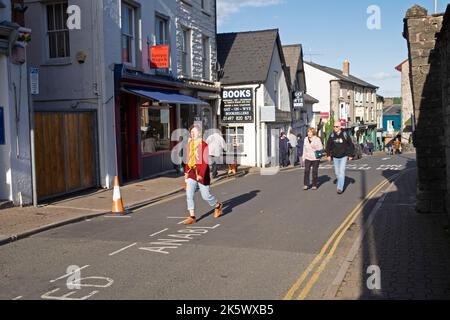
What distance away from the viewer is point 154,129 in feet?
Result: 58.7

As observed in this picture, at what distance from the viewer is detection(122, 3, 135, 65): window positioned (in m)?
15.7

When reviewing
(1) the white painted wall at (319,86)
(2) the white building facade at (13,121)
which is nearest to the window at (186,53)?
(2) the white building facade at (13,121)

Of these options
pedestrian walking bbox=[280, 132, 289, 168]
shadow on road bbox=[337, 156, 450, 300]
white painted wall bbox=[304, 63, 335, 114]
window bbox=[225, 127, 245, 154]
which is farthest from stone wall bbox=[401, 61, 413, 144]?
shadow on road bbox=[337, 156, 450, 300]

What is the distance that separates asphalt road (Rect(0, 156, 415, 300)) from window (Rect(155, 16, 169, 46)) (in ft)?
27.9

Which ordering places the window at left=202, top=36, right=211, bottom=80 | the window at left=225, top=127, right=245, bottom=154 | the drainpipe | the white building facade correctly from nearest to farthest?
the white building facade < the window at left=202, top=36, right=211, bottom=80 < the drainpipe < the window at left=225, top=127, right=245, bottom=154

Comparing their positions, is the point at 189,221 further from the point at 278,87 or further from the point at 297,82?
the point at 297,82

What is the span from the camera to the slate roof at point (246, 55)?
26220 millimetres

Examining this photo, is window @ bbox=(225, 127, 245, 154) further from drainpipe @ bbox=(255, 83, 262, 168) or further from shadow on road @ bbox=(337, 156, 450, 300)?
shadow on road @ bbox=(337, 156, 450, 300)

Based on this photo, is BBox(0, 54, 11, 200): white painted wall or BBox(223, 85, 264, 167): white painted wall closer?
BBox(0, 54, 11, 200): white painted wall

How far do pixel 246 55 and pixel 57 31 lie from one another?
1415 cm

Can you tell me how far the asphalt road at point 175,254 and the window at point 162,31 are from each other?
27.9 ft
